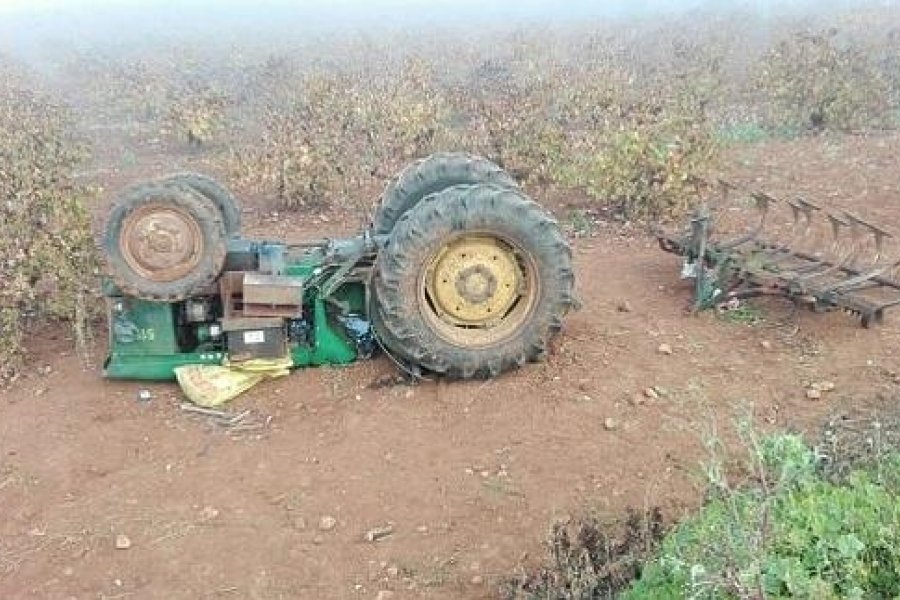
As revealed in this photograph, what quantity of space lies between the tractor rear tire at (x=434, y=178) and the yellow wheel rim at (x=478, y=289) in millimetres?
869

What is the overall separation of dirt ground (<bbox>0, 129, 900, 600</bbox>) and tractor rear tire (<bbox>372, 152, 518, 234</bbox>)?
1158 millimetres

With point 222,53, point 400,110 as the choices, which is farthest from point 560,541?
point 222,53

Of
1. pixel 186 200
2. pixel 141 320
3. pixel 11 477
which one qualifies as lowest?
pixel 11 477

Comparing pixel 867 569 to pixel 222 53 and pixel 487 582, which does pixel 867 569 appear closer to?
pixel 487 582

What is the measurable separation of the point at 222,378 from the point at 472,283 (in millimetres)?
1651

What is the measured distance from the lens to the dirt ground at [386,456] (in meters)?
4.63

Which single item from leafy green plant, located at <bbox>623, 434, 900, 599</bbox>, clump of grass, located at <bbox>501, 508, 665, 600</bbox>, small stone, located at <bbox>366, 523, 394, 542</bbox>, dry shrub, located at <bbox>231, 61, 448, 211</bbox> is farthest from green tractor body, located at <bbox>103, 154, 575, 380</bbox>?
dry shrub, located at <bbox>231, 61, 448, 211</bbox>

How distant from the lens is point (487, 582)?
4.43 meters

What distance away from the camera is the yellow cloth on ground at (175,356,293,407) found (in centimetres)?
604

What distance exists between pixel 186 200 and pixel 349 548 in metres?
2.40

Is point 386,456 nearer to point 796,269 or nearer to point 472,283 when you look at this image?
point 472,283

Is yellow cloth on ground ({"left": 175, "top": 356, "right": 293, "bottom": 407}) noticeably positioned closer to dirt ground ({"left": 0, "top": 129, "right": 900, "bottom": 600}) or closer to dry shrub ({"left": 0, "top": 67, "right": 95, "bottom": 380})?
dirt ground ({"left": 0, "top": 129, "right": 900, "bottom": 600})

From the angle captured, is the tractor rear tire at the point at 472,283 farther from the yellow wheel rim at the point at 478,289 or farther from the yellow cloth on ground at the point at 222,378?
the yellow cloth on ground at the point at 222,378

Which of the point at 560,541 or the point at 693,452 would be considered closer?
the point at 560,541
